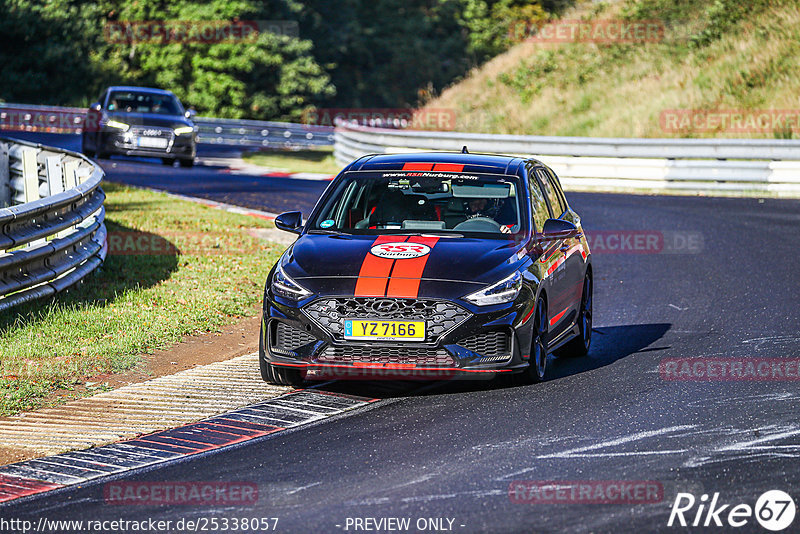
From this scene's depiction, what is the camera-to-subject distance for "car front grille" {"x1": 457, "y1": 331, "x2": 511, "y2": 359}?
8195 millimetres

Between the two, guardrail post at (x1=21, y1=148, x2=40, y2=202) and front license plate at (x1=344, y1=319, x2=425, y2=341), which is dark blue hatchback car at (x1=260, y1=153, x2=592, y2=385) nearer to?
front license plate at (x1=344, y1=319, x2=425, y2=341)

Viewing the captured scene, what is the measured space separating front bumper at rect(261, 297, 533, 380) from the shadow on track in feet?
0.96

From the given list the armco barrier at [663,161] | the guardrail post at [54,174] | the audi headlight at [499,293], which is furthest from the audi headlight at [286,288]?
the armco barrier at [663,161]

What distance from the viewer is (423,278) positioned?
828 cm

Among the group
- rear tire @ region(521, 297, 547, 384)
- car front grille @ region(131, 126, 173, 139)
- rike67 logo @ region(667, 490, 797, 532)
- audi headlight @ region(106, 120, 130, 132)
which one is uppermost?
rike67 logo @ region(667, 490, 797, 532)

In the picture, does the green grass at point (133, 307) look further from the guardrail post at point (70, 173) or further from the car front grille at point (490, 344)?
the car front grille at point (490, 344)

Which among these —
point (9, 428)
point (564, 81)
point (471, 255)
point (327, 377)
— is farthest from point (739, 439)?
point (564, 81)

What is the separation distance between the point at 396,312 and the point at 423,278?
12.8 inches

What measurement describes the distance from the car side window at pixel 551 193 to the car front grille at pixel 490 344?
87.7 inches

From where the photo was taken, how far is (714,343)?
34.1ft

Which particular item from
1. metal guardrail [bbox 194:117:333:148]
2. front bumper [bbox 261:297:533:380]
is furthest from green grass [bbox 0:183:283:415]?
metal guardrail [bbox 194:117:333:148]

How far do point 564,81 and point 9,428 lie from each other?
32.8m

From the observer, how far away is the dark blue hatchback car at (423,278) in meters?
8.13

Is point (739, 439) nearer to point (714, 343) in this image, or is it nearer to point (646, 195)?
point (714, 343)
